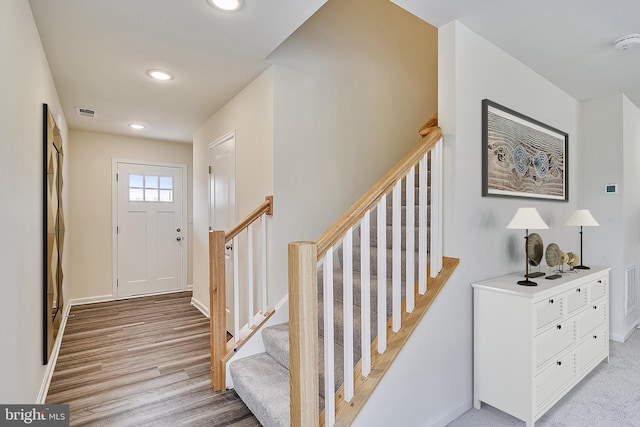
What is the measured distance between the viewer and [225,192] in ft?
11.5

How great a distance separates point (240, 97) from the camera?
318 cm

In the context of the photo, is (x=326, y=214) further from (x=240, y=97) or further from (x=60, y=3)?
(x=60, y=3)

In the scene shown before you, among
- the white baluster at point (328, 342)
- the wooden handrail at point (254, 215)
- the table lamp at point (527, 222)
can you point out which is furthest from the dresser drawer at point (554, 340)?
the wooden handrail at point (254, 215)

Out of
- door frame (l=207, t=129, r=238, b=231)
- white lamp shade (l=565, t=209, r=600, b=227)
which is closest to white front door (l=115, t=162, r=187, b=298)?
door frame (l=207, t=129, r=238, b=231)

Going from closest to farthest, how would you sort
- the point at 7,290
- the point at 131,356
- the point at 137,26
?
the point at 7,290, the point at 137,26, the point at 131,356

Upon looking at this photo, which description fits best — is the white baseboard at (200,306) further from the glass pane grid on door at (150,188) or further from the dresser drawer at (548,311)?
the dresser drawer at (548,311)

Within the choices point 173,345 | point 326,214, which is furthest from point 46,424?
point 326,214

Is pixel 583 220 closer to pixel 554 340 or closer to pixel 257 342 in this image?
pixel 554 340

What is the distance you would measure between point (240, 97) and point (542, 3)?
2.41 m

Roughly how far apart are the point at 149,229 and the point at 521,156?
16.0ft

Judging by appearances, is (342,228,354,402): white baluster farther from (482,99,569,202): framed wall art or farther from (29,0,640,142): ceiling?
(29,0,640,142): ceiling

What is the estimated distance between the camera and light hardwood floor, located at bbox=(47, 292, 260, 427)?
2.04 metres

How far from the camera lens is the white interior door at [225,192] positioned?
331 centimetres

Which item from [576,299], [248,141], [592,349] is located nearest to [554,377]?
[576,299]
